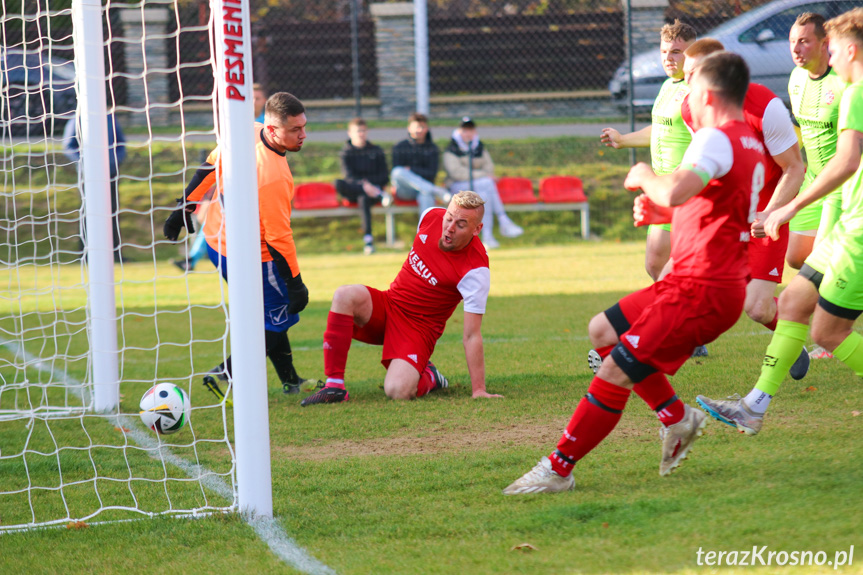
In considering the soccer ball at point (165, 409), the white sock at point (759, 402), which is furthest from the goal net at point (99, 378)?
the white sock at point (759, 402)

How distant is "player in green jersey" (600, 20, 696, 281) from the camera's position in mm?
5719

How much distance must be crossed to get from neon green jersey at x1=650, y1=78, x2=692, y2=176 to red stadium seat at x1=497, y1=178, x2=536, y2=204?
26.9ft

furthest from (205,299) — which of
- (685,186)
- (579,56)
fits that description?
(579,56)

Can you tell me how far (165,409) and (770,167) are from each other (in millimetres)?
3844

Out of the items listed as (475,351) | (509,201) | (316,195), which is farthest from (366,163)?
(475,351)

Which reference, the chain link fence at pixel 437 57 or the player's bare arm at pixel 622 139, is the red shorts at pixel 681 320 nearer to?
the player's bare arm at pixel 622 139

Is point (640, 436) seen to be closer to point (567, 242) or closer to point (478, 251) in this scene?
point (478, 251)

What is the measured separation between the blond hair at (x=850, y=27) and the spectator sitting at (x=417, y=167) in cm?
1002

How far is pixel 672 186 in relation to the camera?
310 centimetres

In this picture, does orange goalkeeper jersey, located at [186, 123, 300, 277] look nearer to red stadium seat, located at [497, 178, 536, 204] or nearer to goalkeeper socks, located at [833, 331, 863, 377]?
goalkeeper socks, located at [833, 331, 863, 377]

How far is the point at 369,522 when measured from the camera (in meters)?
3.45

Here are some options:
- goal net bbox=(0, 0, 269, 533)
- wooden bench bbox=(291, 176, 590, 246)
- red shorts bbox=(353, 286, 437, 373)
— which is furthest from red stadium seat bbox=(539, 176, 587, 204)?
red shorts bbox=(353, 286, 437, 373)

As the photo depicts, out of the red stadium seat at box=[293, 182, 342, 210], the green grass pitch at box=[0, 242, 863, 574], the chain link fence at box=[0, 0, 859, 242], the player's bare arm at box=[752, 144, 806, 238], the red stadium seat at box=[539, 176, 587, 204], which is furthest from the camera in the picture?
the chain link fence at box=[0, 0, 859, 242]

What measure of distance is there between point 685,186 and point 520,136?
14061 mm
